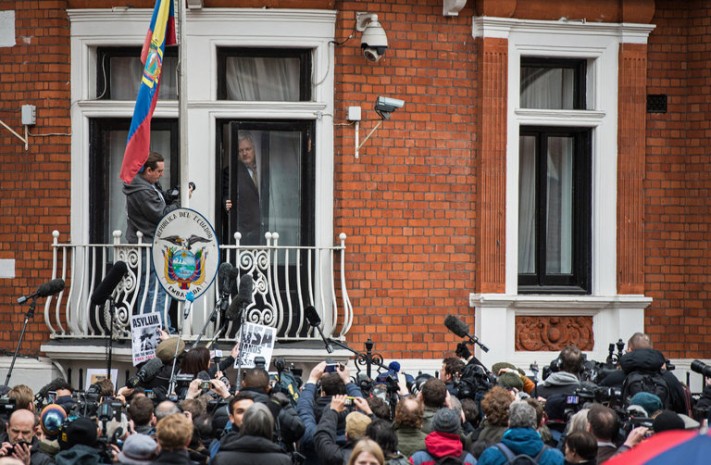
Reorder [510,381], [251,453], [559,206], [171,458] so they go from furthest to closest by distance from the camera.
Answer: [559,206]
[510,381]
[251,453]
[171,458]

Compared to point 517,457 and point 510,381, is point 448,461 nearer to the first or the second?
point 517,457

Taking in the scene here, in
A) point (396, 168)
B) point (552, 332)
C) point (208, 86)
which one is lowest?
point (552, 332)

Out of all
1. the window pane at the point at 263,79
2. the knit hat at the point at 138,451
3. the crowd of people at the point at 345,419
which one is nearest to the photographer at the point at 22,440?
the crowd of people at the point at 345,419

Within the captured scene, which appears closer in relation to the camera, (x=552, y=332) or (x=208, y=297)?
(x=208, y=297)

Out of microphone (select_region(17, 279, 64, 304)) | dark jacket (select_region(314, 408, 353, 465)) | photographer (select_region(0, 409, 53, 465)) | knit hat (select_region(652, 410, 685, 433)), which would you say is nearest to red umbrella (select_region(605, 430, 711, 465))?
knit hat (select_region(652, 410, 685, 433))

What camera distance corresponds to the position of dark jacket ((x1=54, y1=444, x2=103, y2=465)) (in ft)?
25.8

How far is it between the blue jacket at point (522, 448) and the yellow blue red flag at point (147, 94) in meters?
Answer: 5.86

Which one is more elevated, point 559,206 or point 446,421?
point 559,206

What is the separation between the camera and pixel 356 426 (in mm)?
8266

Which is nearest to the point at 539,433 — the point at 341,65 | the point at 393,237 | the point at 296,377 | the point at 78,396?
the point at 296,377

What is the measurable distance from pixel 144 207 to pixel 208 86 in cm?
159

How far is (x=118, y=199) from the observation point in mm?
13961

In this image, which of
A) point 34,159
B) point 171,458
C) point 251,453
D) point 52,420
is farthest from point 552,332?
point 171,458

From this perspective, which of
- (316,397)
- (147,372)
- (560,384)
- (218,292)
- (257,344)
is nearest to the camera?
(316,397)
